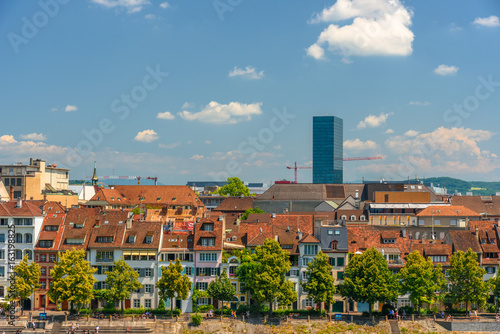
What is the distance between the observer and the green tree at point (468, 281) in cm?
11156

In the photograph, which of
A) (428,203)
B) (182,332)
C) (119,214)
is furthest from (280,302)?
(428,203)

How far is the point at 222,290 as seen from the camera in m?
110

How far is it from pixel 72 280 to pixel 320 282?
41.0m

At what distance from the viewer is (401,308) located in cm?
11344

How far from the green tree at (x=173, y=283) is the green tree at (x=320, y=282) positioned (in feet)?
65.3

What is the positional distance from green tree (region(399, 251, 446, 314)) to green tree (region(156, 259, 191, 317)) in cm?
3668

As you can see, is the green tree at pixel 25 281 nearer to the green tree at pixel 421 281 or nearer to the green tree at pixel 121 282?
the green tree at pixel 121 282

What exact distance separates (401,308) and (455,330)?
9607mm

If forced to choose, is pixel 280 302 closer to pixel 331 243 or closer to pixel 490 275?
pixel 331 243

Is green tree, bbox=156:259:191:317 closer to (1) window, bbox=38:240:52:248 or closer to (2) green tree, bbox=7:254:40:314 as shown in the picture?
(2) green tree, bbox=7:254:40:314

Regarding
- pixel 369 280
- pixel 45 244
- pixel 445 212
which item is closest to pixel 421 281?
pixel 369 280

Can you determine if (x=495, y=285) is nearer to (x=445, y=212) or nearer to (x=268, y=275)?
(x=268, y=275)

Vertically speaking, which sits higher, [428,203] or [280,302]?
[428,203]

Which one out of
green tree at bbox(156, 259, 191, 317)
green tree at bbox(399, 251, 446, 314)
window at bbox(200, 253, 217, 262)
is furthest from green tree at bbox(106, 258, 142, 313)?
green tree at bbox(399, 251, 446, 314)
